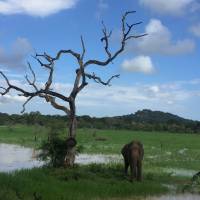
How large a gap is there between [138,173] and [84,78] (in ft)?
16.3

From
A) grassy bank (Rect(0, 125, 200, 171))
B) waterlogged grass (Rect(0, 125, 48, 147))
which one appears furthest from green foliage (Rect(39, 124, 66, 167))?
waterlogged grass (Rect(0, 125, 48, 147))

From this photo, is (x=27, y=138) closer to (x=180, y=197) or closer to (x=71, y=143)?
(x=71, y=143)

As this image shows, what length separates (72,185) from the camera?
17844mm

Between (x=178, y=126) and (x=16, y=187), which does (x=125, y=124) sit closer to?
(x=178, y=126)

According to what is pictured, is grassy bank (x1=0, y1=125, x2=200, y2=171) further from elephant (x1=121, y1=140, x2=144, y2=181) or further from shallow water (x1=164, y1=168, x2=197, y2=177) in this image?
elephant (x1=121, y1=140, x2=144, y2=181)

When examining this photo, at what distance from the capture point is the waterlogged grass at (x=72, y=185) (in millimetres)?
15618

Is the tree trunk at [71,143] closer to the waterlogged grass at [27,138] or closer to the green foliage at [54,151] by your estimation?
the green foliage at [54,151]

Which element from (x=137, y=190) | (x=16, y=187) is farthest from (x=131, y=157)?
(x=16, y=187)

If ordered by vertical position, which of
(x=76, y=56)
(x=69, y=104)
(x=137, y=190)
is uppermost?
(x=76, y=56)

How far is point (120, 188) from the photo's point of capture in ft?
59.9

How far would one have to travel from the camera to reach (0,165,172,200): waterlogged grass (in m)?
15.6

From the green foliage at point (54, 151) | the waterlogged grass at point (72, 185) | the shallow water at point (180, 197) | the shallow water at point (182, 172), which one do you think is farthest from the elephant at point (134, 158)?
the shallow water at point (182, 172)

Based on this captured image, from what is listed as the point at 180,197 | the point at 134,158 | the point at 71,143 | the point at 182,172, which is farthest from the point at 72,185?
the point at 182,172

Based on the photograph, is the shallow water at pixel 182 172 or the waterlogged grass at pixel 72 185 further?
the shallow water at pixel 182 172
